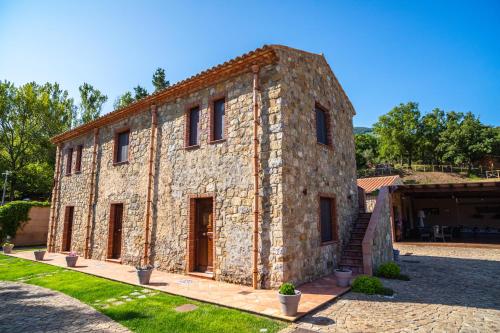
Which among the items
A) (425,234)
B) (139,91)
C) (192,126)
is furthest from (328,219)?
(139,91)

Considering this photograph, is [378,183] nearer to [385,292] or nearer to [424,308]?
[385,292]

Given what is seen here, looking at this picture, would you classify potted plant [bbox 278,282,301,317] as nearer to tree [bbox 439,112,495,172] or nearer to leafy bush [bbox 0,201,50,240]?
leafy bush [bbox 0,201,50,240]

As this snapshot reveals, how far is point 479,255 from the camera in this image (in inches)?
512

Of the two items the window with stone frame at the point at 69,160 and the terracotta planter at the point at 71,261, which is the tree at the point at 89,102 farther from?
the terracotta planter at the point at 71,261

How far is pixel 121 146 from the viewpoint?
39.8 feet

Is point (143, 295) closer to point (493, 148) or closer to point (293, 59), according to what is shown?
point (293, 59)

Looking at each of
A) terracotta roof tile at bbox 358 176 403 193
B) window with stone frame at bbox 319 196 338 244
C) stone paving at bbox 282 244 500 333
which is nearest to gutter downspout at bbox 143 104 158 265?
window with stone frame at bbox 319 196 338 244

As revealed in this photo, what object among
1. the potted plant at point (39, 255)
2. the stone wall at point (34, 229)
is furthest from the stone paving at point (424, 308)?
the stone wall at point (34, 229)

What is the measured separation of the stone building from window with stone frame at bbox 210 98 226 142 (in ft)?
0.12

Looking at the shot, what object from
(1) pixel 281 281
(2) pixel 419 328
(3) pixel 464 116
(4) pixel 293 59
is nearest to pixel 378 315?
(2) pixel 419 328

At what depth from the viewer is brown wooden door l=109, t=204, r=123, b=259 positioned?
37.7 ft

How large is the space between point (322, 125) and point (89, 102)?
31009mm

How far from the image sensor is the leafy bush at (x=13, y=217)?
1691 cm

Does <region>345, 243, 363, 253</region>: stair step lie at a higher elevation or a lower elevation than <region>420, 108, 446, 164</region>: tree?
lower
